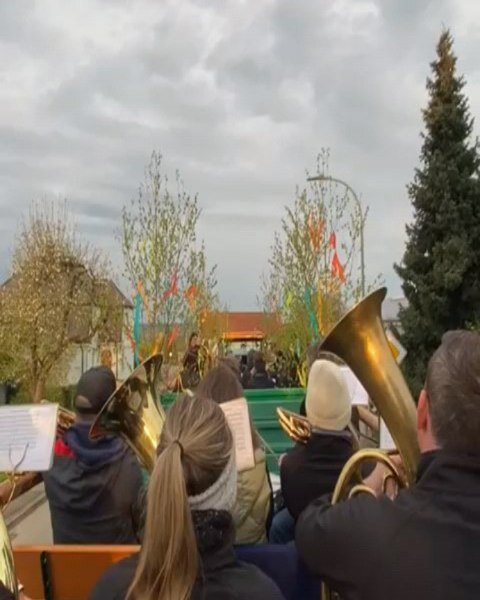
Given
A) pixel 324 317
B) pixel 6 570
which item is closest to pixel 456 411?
pixel 6 570

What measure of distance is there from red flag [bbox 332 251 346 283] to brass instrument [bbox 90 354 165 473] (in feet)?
51.9

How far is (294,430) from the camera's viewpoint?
134 inches

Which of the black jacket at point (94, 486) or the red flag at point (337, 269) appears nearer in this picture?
the black jacket at point (94, 486)

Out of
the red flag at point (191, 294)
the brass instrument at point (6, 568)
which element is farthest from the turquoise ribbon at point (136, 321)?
the brass instrument at point (6, 568)

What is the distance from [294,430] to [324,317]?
14.6 meters

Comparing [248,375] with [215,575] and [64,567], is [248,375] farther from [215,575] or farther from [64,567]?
[215,575]

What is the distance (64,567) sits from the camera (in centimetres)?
309

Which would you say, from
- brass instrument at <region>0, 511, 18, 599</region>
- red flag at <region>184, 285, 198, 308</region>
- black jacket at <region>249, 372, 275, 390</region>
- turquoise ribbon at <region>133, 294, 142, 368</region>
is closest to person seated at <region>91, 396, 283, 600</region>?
brass instrument at <region>0, 511, 18, 599</region>

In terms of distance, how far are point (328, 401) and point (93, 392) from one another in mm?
1059

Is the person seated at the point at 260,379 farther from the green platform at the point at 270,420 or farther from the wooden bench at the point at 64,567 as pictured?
the wooden bench at the point at 64,567

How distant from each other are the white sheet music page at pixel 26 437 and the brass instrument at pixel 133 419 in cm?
44

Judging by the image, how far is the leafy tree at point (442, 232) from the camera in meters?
20.4

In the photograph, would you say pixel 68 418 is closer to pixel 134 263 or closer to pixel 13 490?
pixel 13 490

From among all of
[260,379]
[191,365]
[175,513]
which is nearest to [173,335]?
[260,379]
